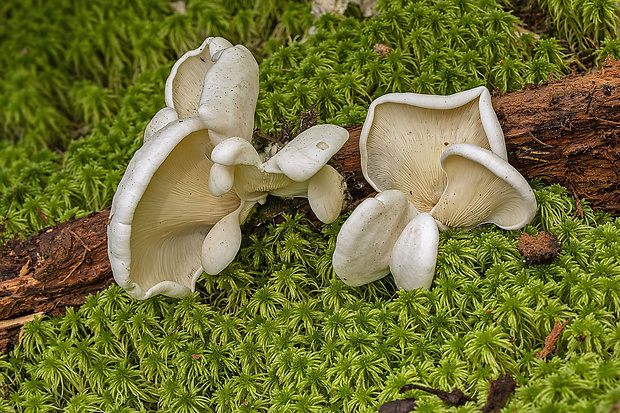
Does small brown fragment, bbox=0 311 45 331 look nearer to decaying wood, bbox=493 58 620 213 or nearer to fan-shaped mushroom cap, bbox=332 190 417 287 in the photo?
fan-shaped mushroom cap, bbox=332 190 417 287

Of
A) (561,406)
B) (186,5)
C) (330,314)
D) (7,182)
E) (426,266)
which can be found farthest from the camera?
(186,5)

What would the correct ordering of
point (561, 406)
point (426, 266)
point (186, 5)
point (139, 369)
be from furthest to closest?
point (186, 5), point (139, 369), point (426, 266), point (561, 406)

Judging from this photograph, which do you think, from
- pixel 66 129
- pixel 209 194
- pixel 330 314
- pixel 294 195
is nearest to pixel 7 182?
pixel 66 129

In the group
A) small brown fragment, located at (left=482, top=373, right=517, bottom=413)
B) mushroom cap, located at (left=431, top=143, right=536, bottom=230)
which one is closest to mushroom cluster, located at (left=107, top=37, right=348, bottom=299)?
mushroom cap, located at (left=431, top=143, right=536, bottom=230)

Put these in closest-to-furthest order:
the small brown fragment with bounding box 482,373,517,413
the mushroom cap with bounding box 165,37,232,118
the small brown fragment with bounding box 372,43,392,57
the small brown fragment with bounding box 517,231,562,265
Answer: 1. the small brown fragment with bounding box 482,373,517,413
2. the small brown fragment with bounding box 517,231,562,265
3. the mushroom cap with bounding box 165,37,232,118
4. the small brown fragment with bounding box 372,43,392,57

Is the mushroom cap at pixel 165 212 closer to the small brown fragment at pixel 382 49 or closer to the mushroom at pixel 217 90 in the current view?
the mushroom at pixel 217 90

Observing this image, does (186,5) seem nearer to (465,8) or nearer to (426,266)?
(465,8)

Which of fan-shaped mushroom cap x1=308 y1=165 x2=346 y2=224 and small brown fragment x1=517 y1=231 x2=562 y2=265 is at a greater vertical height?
fan-shaped mushroom cap x1=308 y1=165 x2=346 y2=224

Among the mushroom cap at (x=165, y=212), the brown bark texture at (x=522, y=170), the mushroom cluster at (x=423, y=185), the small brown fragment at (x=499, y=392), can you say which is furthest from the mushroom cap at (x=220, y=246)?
the small brown fragment at (x=499, y=392)
